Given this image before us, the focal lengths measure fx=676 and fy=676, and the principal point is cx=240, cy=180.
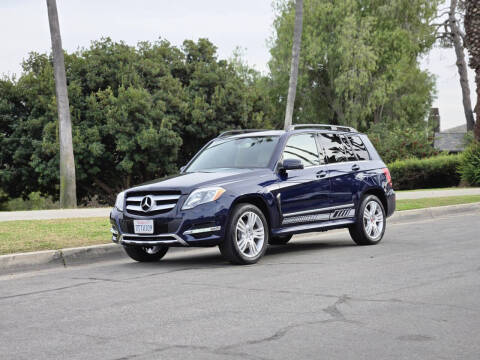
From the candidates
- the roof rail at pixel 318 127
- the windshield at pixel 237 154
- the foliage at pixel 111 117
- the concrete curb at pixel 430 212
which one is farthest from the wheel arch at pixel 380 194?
the foliage at pixel 111 117

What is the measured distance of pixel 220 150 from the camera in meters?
10.5

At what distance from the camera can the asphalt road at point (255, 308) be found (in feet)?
15.7

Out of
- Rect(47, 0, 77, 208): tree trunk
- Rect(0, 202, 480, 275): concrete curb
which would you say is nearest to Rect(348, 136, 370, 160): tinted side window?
Rect(0, 202, 480, 275): concrete curb

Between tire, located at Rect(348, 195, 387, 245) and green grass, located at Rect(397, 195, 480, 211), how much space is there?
5725mm

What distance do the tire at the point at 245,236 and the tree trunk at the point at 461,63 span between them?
44971 millimetres

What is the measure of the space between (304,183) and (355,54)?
1610 inches

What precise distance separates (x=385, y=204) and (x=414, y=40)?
4241cm

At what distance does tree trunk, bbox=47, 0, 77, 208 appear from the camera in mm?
23297

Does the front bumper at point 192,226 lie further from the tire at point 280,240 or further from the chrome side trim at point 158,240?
the tire at point 280,240

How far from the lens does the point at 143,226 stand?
8906mm

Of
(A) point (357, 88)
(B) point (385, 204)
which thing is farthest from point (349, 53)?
(B) point (385, 204)

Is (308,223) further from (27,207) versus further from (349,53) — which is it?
(349,53)

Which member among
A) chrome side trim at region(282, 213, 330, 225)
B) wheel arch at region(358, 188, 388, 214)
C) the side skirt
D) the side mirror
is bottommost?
the side skirt

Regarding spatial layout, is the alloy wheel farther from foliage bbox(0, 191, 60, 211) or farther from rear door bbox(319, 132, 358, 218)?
foliage bbox(0, 191, 60, 211)
